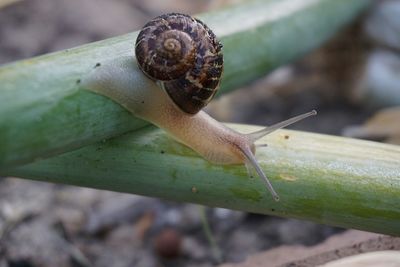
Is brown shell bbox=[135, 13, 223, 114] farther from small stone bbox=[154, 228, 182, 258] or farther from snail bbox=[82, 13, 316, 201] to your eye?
small stone bbox=[154, 228, 182, 258]

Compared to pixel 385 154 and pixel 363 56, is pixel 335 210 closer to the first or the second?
pixel 385 154

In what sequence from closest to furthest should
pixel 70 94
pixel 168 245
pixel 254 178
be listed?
pixel 70 94
pixel 254 178
pixel 168 245

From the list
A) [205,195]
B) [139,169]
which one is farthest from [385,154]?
[139,169]

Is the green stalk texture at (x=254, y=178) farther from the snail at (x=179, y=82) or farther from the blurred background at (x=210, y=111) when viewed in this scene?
the blurred background at (x=210, y=111)

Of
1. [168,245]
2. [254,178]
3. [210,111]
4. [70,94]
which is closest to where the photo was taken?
[70,94]

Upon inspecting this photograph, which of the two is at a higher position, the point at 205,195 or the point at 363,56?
the point at 363,56

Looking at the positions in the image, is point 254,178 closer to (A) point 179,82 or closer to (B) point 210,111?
(A) point 179,82

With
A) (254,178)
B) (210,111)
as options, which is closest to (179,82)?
(254,178)

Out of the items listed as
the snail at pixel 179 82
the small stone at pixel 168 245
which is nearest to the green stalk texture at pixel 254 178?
the snail at pixel 179 82
